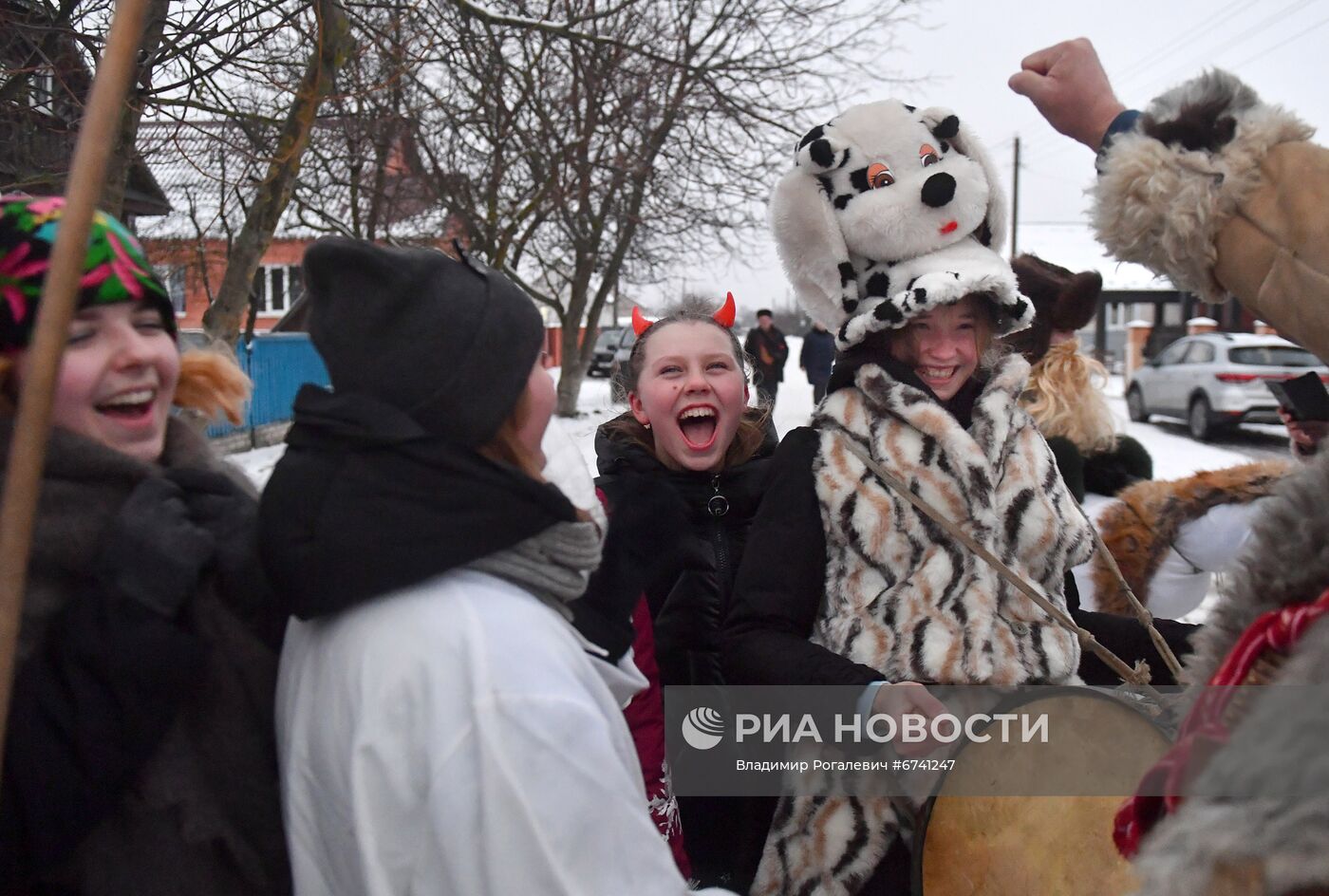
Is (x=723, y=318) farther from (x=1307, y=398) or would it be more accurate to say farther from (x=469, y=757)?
(x=469, y=757)

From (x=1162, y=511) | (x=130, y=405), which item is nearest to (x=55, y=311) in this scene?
(x=130, y=405)

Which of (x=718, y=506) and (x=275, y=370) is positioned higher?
(x=718, y=506)

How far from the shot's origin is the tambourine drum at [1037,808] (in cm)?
164

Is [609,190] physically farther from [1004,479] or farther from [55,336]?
[55,336]

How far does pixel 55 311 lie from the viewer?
891 millimetres

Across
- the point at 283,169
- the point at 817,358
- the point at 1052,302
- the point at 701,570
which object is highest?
the point at 283,169

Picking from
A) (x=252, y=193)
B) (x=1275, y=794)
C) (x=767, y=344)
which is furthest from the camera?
(x=767, y=344)

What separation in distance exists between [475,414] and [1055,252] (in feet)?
128

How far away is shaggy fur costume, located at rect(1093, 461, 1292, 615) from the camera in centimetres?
293

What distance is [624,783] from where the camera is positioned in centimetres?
106

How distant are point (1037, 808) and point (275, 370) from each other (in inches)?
549

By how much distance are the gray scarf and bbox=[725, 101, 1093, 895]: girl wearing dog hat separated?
777 millimetres

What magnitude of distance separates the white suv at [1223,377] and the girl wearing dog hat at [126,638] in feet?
48.4

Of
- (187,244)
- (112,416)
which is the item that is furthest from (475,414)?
(187,244)
